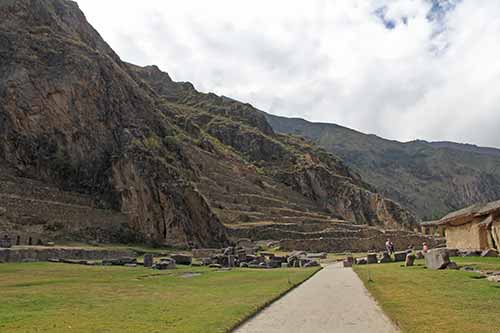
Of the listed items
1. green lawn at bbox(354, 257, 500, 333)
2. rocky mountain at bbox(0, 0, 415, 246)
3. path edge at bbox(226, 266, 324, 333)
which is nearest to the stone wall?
rocky mountain at bbox(0, 0, 415, 246)

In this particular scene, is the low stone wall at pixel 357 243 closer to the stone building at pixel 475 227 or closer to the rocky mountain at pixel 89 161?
the rocky mountain at pixel 89 161

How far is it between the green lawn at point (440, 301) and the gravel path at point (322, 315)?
46cm

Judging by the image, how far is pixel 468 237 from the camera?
110ft

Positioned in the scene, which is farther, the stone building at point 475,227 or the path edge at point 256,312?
Answer: the stone building at point 475,227

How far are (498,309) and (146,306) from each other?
9.51m

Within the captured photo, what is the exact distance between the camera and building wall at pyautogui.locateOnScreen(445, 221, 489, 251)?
31.7 m

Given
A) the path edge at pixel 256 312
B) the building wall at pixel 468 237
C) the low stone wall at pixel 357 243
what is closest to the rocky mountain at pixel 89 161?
the low stone wall at pixel 357 243

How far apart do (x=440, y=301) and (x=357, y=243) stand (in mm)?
52690

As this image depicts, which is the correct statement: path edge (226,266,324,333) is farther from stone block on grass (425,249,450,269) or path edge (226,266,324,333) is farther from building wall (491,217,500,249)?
building wall (491,217,500,249)

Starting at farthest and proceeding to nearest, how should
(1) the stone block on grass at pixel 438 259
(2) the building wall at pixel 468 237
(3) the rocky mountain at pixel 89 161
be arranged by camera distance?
(3) the rocky mountain at pixel 89 161, (2) the building wall at pixel 468 237, (1) the stone block on grass at pixel 438 259

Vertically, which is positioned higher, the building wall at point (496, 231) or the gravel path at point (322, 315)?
the building wall at point (496, 231)

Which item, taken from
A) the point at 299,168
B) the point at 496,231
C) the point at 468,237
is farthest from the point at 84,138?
the point at 299,168

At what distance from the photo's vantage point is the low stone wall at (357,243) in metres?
61.6

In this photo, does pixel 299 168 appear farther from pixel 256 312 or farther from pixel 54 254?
pixel 256 312
